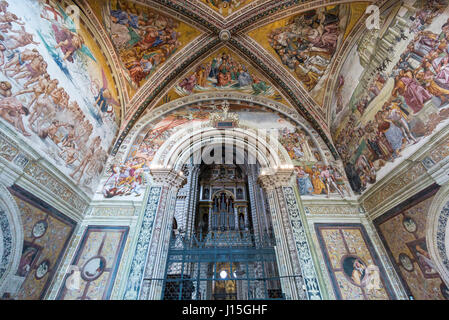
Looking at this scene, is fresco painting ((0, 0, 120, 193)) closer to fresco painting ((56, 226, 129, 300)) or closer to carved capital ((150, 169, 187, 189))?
fresco painting ((56, 226, 129, 300))

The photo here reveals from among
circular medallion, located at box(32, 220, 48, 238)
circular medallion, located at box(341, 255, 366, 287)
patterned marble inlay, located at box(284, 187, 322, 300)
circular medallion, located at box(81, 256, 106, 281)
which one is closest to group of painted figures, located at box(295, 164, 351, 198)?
patterned marble inlay, located at box(284, 187, 322, 300)

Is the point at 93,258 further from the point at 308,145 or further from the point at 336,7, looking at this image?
the point at 336,7

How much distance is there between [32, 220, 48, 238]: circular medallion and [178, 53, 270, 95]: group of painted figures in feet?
22.6

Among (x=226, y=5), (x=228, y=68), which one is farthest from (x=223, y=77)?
(x=226, y=5)

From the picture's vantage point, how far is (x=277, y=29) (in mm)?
7641

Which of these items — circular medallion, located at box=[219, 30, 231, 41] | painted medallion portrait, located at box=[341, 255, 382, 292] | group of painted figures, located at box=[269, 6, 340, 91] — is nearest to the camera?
painted medallion portrait, located at box=[341, 255, 382, 292]

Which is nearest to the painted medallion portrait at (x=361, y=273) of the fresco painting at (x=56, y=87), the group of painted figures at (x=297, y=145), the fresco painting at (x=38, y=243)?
the group of painted figures at (x=297, y=145)

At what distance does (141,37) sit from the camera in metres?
7.28

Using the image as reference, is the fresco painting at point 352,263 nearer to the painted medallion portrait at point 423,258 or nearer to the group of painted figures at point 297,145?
the painted medallion portrait at point 423,258

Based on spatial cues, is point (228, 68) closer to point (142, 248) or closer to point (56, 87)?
point (56, 87)

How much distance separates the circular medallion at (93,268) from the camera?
15.5 ft

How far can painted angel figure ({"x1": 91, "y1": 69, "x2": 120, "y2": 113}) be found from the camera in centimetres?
663

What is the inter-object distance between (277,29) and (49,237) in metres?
9.77

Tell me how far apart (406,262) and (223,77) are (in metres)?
8.83
